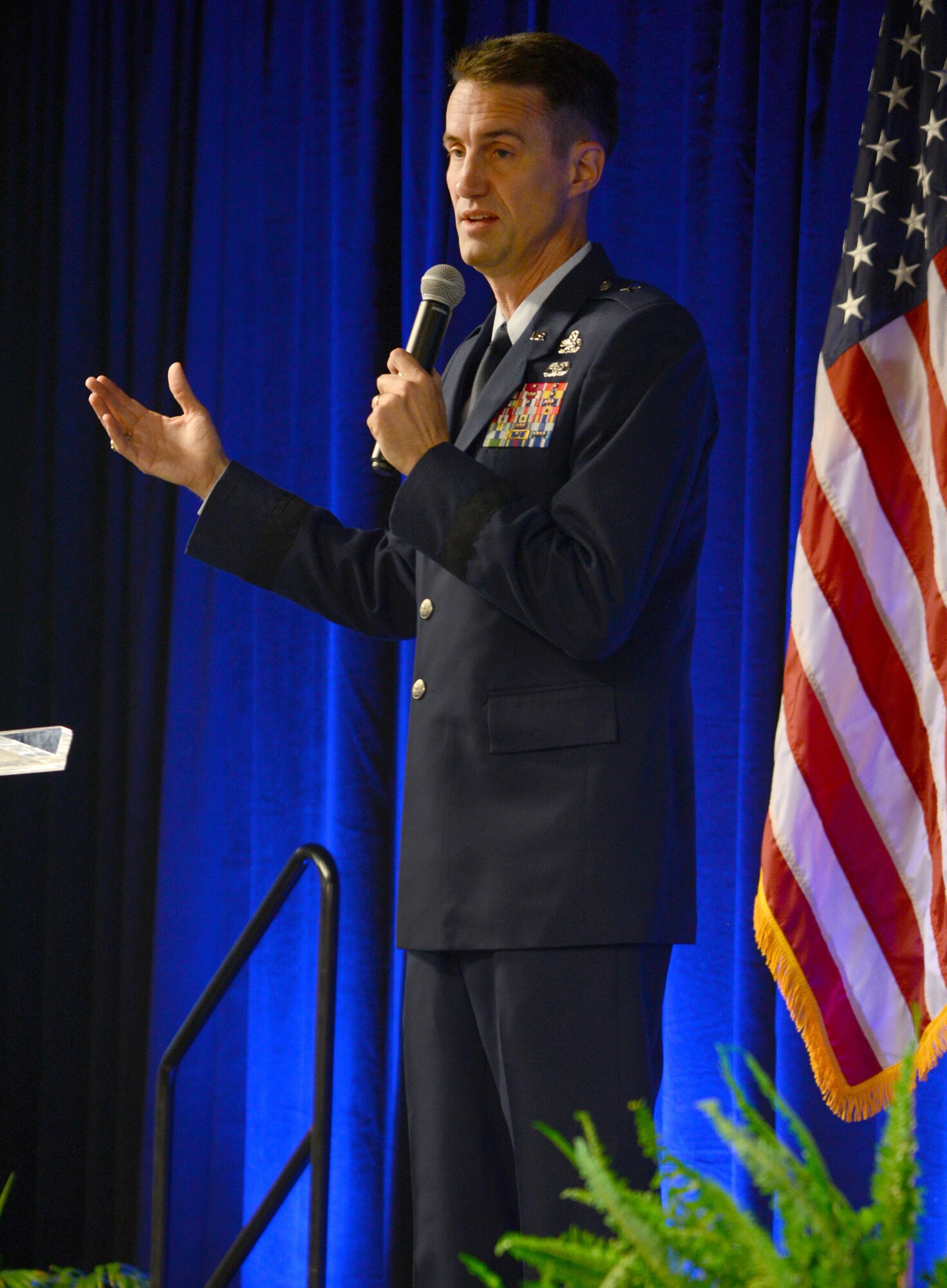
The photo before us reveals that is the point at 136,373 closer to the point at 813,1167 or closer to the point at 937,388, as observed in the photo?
the point at 937,388

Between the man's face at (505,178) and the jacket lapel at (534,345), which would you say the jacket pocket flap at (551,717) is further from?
the man's face at (505,178)

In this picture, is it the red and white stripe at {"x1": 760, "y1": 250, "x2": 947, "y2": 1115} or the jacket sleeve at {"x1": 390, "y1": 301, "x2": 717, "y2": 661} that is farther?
the red and white stripe at {"x1": 760, "y1": 250, "x2": 947, "y2": 1115}

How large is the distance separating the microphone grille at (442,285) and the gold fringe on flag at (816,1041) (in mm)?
1101

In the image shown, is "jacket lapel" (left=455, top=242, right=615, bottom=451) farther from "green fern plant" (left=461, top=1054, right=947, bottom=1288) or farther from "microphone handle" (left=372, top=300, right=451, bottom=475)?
"green fern plant" (left=461, top=1054, right=947, bottom=1288)

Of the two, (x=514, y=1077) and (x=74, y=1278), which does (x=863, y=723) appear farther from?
(x=74, y=1278)

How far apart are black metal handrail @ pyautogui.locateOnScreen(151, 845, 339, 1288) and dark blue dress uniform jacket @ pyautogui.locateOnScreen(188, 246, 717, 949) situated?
331mm

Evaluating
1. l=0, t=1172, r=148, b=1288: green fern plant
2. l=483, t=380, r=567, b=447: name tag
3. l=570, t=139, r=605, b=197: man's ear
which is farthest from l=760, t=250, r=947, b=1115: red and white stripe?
l=0, t=1172, r=148, b=1288: green fern plant

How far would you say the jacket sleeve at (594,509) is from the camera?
139cm

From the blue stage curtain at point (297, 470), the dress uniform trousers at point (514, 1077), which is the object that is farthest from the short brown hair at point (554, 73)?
the dress uniform trousers at point (514, 1077)

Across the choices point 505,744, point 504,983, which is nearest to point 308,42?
point 505,744

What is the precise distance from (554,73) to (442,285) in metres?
0.31

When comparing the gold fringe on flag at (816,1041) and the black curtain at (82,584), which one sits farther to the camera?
the black curtain at (82,584)

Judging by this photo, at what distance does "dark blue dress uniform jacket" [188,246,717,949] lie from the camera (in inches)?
55.4

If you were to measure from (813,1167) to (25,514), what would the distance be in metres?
2.84
